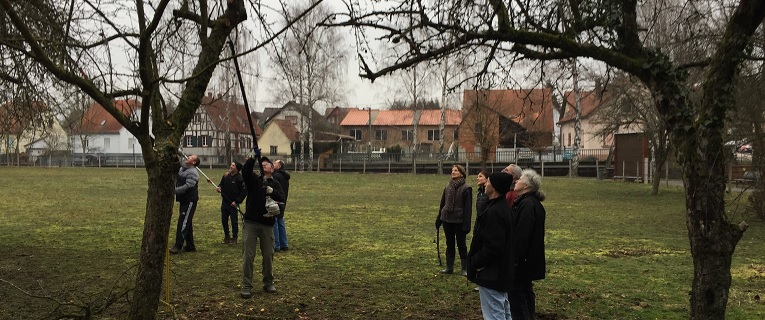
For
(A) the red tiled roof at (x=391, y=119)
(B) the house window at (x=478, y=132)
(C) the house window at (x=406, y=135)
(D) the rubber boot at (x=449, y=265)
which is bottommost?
(D) the rubber boot at (x=449, y=265)

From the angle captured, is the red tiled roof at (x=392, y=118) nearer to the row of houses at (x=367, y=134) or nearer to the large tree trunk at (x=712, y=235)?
the row of houses at (x=367, y=134)

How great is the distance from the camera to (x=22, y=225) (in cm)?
1460

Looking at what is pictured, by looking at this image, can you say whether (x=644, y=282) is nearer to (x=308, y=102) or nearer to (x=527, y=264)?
(x=527, y=264)

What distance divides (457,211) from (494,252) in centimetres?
373

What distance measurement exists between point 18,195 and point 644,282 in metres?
22.5

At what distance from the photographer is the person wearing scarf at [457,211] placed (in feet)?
28.6

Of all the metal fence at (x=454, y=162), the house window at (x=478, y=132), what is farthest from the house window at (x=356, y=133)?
the house window at (x=478, y=132)

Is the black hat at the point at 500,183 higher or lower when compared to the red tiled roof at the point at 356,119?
lower

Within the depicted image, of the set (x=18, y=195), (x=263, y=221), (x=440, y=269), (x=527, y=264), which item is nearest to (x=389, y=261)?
(x=440, y=269)

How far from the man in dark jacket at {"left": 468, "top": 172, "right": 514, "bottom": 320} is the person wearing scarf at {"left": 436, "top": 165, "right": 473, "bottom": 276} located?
3460mm

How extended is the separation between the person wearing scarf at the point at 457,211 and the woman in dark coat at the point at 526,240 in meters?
2.78

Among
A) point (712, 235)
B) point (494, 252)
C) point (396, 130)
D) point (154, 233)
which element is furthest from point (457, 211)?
point (396, 130)

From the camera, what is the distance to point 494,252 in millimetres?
5020

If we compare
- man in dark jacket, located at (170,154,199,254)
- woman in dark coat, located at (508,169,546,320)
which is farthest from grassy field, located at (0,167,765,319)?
woman in dark coat, located at (508,169,546,320)
